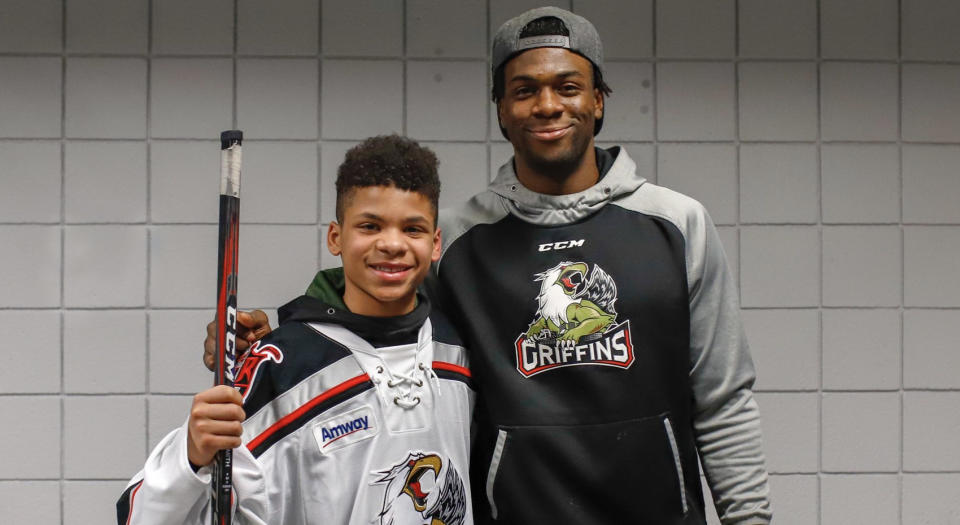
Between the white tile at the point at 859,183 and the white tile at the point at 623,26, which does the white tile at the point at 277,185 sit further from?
the white tile at the point at 859,183

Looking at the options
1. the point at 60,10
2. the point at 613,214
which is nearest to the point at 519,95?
the point at 613,214

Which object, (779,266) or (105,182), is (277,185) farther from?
(779,266)

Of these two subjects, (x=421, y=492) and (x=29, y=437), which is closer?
(x=421, y=492)

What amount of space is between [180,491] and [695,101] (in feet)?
6.21

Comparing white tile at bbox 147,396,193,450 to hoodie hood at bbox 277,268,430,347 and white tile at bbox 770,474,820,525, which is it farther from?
white tile at bbox 770,474,820,525

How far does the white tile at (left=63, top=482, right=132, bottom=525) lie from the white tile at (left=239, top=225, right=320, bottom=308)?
0.64 meters

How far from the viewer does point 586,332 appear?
60.9 inches

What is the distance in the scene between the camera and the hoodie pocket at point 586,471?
4.99 ft

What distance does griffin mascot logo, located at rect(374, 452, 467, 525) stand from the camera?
4.55ft

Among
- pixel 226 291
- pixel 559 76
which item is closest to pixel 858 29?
pixel 559 76

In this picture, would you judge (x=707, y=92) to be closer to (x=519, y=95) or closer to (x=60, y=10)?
(x=519, y=95)

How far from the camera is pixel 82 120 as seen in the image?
2562 mm

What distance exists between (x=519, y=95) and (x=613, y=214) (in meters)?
0.27

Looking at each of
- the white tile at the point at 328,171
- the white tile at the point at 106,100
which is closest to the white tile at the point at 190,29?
the white tile at the point at 106,100
